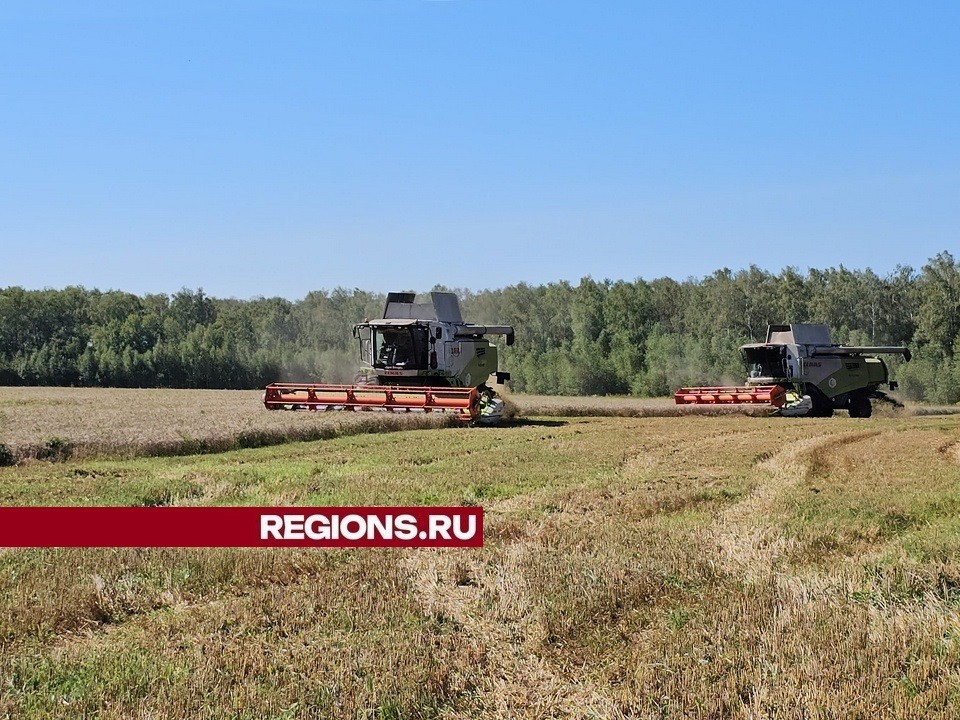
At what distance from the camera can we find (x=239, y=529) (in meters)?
8.88

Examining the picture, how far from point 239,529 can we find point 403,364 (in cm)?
1970

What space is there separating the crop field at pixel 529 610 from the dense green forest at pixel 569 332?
45.3 meters

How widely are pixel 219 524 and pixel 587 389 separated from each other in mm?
55906

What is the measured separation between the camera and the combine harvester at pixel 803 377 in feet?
106

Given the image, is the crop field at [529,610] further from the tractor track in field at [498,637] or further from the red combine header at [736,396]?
the red combine header at [736,396]

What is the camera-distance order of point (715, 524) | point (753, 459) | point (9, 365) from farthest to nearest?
point (9, 365)
point (753, 459)
point (715, 524)

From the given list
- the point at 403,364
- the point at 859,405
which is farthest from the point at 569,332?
the point at 403,364

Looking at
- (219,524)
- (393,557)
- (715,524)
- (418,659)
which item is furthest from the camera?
(715,524)

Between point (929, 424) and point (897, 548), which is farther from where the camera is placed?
point (929, 424)

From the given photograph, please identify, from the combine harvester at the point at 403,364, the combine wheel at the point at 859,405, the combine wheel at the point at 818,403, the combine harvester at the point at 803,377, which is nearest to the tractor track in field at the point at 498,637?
the combine harvester at the point at 403,364

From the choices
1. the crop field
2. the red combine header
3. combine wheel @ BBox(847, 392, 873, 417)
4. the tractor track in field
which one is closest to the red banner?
the crop field

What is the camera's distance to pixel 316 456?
60.7ft

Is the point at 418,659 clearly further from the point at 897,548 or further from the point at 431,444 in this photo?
the point at 431,444

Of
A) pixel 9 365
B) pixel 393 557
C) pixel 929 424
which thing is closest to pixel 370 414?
pixel 929 424
